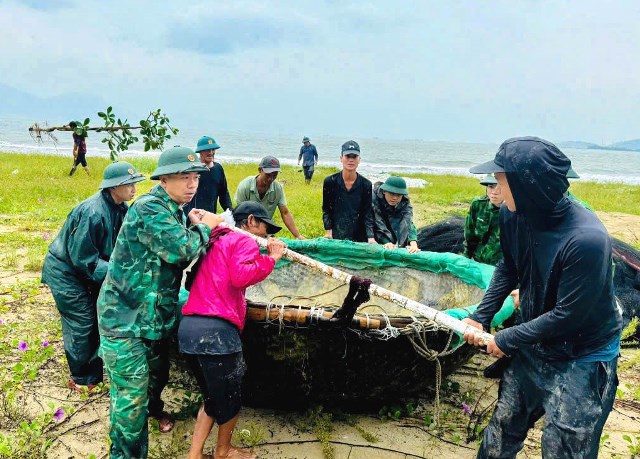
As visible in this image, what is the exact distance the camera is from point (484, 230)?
4.22 metres

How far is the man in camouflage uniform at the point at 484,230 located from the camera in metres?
4.10

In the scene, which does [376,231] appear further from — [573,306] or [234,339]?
[573,306]

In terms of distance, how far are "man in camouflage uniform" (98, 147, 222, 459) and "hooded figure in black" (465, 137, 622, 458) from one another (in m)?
1.44

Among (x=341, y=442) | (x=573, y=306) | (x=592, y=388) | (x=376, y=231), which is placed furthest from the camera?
(x=376, y=231)

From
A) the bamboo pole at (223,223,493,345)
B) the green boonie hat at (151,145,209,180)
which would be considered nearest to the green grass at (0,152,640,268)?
the green boonie hat at (151,145,209,180)

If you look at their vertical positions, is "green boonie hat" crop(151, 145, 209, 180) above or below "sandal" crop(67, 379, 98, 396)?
above

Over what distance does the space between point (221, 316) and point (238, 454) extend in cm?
90

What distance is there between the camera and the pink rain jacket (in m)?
2.46

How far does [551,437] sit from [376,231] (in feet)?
9.68

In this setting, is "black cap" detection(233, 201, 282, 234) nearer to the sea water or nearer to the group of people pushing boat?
the group of people pushing boat

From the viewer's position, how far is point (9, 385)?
3.51m

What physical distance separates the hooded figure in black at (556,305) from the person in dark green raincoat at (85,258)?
230cm

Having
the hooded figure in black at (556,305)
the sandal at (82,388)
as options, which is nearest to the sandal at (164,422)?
the sandal at (82,388)

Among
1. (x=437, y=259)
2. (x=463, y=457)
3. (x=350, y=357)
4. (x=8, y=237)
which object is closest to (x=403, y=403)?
(x=463, y=457)
